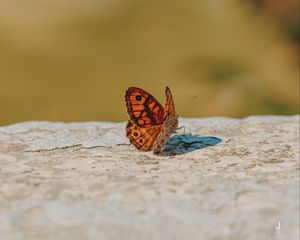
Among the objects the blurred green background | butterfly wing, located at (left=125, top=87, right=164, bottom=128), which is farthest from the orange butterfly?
the blurred green background

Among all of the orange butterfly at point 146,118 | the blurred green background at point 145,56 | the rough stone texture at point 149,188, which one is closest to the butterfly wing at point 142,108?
the orange butterfly at point 146,118

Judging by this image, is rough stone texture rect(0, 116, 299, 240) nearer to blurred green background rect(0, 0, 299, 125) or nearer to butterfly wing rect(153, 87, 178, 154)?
butterfly wing rect(153, 87, 178, 154)

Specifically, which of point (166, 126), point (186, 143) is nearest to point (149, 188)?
point (166, 126)

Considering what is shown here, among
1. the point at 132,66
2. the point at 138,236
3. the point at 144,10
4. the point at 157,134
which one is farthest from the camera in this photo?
the point at 144,10

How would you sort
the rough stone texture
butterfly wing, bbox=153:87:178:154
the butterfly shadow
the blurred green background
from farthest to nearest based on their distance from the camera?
1. the blurred green background
2. the butterfly shadow
3. butterfly wing, bbox=153:87:178:154
4. the rough stone texture

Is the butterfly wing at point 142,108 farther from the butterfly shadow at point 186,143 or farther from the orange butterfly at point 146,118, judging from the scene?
the butterfly shadow at point 186,143

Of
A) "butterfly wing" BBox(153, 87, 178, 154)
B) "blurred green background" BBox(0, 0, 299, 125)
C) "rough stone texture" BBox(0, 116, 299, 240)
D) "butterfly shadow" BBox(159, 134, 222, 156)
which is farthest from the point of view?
"blurred green background" BBox(0, 0, 299, 125)

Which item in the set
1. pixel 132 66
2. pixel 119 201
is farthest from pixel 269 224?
pixel 132 66

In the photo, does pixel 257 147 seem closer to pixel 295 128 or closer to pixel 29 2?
pixel 295 128

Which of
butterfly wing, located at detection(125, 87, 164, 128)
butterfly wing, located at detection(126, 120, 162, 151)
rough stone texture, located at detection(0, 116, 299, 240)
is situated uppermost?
butterfly wing, located at detection(125, 87, 164, 128)
